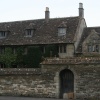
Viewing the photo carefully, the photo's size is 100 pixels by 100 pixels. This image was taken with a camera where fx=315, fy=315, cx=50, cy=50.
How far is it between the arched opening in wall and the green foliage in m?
20.1

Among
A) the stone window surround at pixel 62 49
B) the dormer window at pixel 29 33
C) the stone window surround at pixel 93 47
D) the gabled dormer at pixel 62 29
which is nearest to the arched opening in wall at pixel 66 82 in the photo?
the stone window surround at pixel 62 49

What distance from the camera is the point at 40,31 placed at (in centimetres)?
5450

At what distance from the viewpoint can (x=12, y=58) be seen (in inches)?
2068

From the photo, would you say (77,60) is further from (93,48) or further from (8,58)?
(8,58)

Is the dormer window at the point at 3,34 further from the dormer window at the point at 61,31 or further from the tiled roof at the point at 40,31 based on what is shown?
the dormer window at the point at 61,31

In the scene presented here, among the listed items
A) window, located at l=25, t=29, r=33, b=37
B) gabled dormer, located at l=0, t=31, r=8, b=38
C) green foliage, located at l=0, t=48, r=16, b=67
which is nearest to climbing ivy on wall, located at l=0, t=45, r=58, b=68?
green foliage, located at l=0, t=48, r=16, b=67

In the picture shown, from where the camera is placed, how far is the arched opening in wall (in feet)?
109

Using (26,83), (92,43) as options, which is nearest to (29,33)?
(92,43)

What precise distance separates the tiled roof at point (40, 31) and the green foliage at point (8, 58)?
1.54 meters

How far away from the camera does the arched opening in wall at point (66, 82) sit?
1304 inches

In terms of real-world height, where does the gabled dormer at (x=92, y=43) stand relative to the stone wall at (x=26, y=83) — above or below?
above

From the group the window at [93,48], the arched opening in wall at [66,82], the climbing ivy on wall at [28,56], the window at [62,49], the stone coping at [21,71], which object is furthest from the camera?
the window at [62,49]

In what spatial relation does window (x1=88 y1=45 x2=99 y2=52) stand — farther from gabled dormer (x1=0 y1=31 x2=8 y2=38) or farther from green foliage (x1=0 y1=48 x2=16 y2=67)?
gabled dormer (x1=0 y1=31 x2=8 y2=38)

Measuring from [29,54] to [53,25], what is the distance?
24.9 feet
